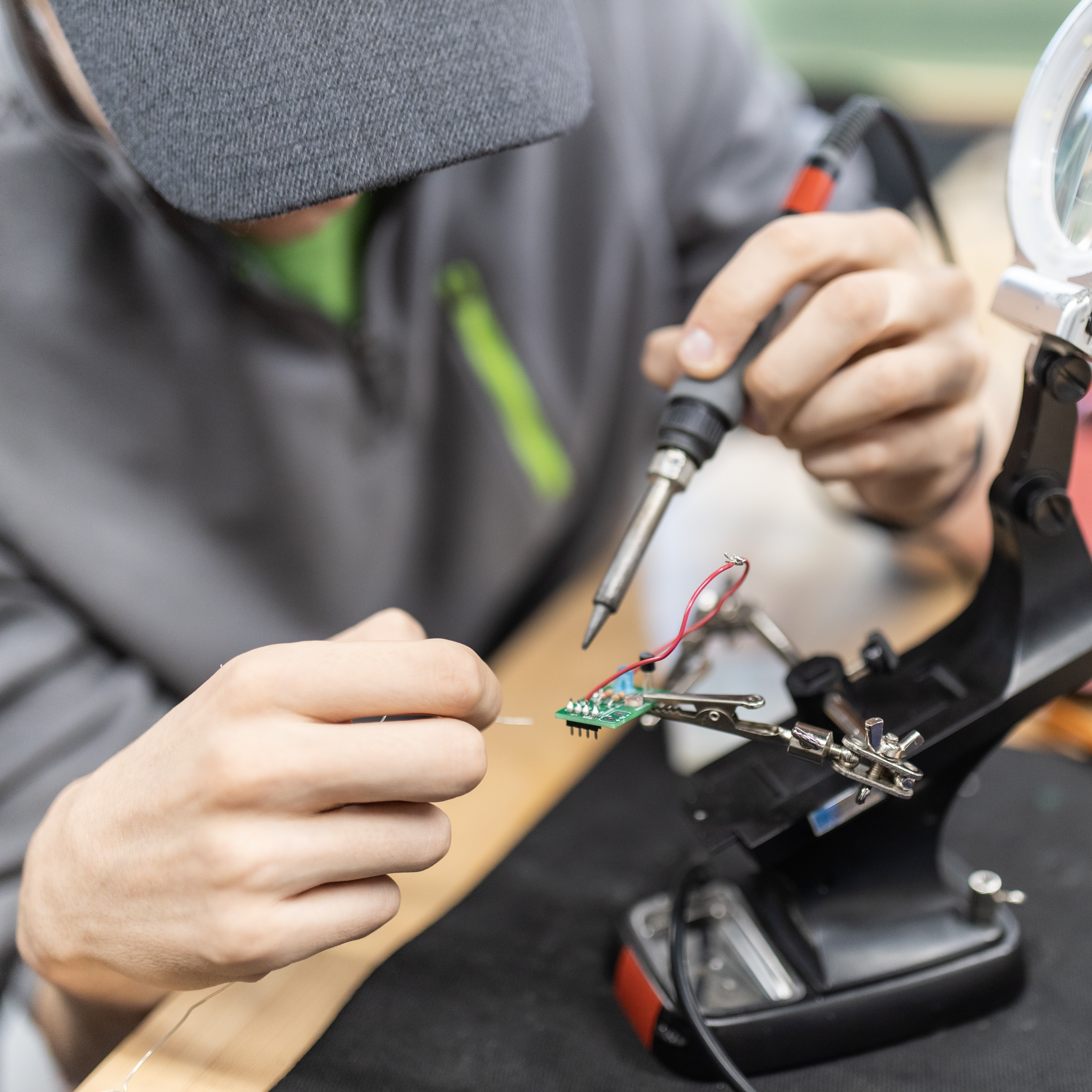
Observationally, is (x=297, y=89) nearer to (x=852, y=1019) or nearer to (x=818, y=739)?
(x=818, y=739)

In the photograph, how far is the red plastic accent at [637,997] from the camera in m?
0.47

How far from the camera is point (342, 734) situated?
0.38 meters

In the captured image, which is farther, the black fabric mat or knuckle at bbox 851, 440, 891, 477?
→ knuckle at bbox 851, 440, 891, 477

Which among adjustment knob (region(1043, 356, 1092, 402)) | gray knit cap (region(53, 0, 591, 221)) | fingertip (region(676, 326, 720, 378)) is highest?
gray knit cap (region(53, 0, 591, 221))

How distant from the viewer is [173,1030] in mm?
473

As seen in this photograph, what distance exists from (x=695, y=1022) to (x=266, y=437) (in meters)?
0.54

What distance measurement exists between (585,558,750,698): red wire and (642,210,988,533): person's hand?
106mm

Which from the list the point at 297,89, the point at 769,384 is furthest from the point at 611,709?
the point at 297,89

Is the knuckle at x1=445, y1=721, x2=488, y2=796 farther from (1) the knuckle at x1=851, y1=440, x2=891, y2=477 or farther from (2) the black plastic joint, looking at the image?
(1) the knuckle at x1=851, y1=440, x2=891, y2=477

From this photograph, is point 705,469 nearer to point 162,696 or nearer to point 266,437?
point 266,437

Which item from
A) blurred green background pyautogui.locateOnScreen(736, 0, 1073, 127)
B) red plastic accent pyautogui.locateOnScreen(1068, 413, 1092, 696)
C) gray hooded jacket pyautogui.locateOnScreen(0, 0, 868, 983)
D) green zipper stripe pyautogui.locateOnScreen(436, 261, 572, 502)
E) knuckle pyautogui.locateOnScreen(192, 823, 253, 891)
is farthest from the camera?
blurred green background pyautogui.locateOnScreen(736, 0, 1073, 127)

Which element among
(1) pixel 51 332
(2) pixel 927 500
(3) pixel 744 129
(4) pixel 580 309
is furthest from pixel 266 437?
(3) pixel 744 129

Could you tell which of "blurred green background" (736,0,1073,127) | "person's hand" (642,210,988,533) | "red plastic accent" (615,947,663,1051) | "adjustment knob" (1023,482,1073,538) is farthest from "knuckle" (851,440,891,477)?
"blurred green background" (736,0,1073,127)

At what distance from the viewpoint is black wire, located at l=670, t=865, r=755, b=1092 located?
441mm
